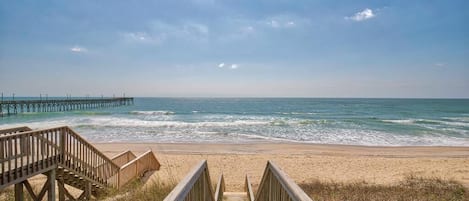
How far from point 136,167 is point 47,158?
408 centimetres

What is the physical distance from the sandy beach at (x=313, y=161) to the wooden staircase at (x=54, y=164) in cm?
191

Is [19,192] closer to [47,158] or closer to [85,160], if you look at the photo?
[47,158]

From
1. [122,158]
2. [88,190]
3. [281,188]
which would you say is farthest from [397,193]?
[122,158]

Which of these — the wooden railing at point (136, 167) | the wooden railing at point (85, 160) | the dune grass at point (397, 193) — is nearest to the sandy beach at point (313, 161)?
the wooden railing at point (136, 167)

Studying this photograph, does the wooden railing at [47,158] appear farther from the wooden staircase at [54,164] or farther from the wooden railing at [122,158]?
the wooden railing at [122,158]

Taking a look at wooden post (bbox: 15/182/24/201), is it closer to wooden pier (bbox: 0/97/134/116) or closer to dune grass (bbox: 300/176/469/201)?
dune grass (bbox: 300/176/469/201)

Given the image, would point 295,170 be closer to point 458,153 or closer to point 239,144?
point 239,144

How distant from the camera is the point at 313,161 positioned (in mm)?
13727

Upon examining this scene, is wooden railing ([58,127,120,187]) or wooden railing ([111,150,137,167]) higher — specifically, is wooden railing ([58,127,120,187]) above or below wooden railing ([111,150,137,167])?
above

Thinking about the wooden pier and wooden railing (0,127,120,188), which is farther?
the wooden pier

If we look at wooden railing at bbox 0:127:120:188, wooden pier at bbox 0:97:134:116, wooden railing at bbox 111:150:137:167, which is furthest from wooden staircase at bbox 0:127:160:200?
wooden pier at bbox 0:97:134:116

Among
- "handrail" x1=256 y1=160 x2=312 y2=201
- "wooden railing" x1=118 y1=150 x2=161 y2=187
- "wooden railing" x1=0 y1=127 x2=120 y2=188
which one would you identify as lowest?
"wooden railing" x1=118 y1=150 x2=161 y2=187

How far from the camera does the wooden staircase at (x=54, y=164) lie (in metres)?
5.41

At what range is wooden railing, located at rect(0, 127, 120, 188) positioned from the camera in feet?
17.5
